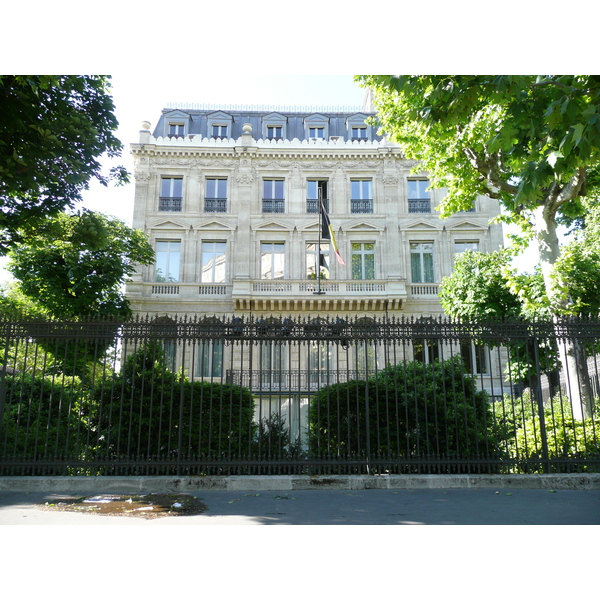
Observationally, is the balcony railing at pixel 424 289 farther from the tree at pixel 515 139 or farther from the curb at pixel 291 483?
the curb at pixel 291 483

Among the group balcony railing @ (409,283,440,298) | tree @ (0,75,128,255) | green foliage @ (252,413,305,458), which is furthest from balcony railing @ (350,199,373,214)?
green foliage @ (252,413,305,458)

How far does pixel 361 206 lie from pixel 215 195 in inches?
330

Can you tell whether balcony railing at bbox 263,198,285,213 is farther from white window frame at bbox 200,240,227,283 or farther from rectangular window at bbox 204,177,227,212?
white window frame at bbox 200,240,227,283

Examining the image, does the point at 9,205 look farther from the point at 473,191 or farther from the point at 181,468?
the point at 473,191

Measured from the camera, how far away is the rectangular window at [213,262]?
27.8m

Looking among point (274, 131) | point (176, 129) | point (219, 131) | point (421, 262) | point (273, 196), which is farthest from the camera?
point (274, 131)

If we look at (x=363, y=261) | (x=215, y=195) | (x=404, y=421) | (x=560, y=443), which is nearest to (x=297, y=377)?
(x=404, y=421)

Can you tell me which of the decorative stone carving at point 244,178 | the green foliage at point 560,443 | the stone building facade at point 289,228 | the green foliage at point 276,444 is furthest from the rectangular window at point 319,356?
the decorative stone carving at point 244,178

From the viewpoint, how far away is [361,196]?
1151 inches

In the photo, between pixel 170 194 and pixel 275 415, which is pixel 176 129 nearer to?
pixel 170 194

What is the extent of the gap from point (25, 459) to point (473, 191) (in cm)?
1256

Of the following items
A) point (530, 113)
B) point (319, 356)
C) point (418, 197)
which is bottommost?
point (319, 356)

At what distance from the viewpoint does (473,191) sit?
1441 centimetres

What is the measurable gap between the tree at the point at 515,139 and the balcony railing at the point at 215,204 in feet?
→ 49.0
